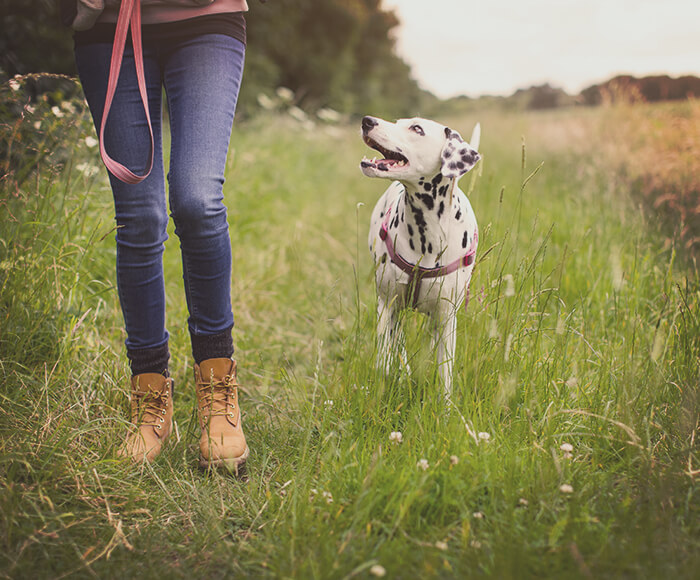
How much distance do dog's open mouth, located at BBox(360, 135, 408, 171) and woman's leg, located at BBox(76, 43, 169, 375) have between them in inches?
29.1

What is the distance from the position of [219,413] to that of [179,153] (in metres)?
0.92

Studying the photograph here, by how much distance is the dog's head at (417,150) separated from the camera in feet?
6.52

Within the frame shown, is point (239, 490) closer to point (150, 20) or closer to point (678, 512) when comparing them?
point (678, 512)

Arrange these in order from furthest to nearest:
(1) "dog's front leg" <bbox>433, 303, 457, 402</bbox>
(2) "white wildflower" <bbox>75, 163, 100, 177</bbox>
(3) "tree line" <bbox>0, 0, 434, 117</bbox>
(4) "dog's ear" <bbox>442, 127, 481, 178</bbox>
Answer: (3) "tree line" <bbox>0, 0, 434, 117</bbox>
(2) "white wildflower" <bbox>75, 163, 100, 177</bbox>
(1) "dog's front leg" <bbox>433, 303, 457, 402</bbox>
(4) "dog's ear" <bbox>442, 127, 481, 178</bbox>

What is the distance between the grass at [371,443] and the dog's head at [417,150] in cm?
17

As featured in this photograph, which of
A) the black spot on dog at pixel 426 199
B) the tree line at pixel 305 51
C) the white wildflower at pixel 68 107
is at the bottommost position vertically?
the black spot on dog at pixel 426 199

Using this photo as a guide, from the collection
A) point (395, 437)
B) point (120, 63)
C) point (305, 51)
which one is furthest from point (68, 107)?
point (305, 51)

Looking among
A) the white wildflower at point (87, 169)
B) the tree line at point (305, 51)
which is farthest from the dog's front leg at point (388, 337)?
the white wildflower at point (87, 169)

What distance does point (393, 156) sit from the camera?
6.86ft

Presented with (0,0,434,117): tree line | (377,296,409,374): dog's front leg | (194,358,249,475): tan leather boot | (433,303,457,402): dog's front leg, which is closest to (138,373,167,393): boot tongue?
(194,358,249,475): tan leather boot

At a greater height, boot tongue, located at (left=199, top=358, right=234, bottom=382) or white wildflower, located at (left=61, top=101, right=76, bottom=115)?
white wildflower, located at (left=61, top=101, right=76, bottom=115)

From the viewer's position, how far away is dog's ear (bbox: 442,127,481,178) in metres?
1.98

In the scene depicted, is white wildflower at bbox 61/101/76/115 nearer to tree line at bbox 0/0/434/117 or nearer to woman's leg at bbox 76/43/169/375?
tree line at bbox 0/0/434/117

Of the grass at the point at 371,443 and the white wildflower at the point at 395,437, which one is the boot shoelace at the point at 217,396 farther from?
the white wildflower at the point at 395,437
